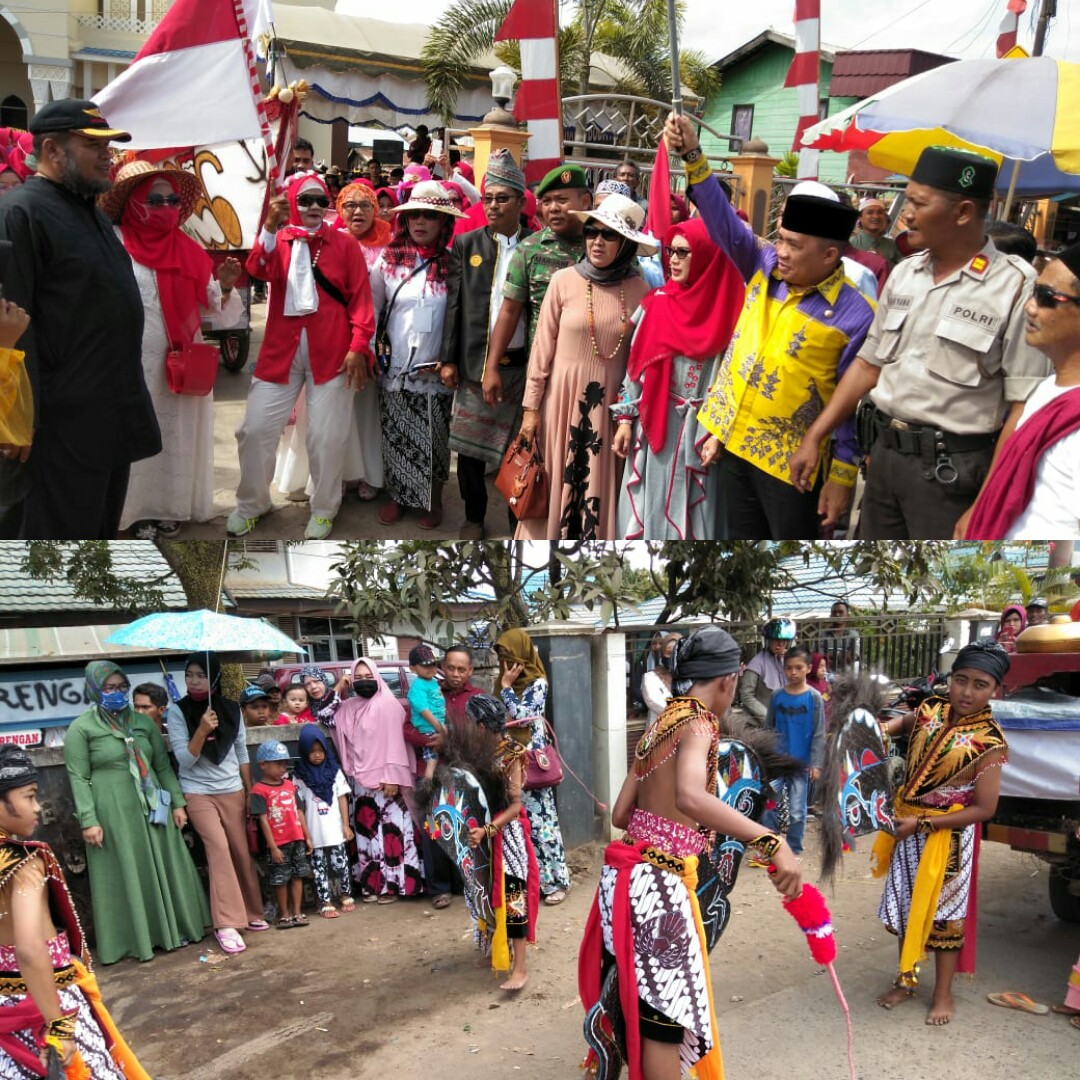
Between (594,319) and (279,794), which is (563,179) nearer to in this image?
(594,319)

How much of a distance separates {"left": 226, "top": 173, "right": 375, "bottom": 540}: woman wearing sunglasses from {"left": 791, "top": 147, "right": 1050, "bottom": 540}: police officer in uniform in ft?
6.70

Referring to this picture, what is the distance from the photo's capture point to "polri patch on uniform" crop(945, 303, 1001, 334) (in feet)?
9.68

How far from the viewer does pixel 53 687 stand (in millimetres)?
3428

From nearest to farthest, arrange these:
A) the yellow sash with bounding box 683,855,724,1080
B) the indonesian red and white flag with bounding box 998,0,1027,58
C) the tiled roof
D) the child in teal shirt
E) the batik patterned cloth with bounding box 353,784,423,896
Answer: the yellow sash with bounding box 683,855,724,1080 < the tiled roof < the child in teal shirt < the batik patterned cloth with bounding box 353,784,423,896 < the indonesian red and white flag with bounding box 998,0,1027,58

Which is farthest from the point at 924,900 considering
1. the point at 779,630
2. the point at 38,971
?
the point at 38,971

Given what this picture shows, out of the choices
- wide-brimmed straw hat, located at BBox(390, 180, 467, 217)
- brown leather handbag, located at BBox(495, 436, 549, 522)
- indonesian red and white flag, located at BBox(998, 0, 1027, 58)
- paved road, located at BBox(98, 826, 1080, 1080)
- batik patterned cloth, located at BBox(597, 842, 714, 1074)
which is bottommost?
paved road, located at BBox(98, 826, 1080, 1080)

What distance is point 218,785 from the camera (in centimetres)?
389

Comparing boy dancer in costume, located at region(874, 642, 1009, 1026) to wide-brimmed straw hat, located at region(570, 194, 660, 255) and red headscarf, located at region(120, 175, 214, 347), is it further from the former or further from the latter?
red headscarf, located at region(120, 175, 214, 347)

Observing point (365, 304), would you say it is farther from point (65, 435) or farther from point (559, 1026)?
point (559, 1026)

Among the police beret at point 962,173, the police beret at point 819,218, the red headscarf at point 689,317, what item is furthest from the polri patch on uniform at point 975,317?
the red headscarf at point 689,317

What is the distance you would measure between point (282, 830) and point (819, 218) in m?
2.78

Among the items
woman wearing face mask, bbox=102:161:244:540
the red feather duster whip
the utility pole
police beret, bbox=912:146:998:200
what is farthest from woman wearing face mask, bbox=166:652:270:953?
the utility pole

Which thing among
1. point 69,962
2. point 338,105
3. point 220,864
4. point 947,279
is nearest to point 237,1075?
point 69,962

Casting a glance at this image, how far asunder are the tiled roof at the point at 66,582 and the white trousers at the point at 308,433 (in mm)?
849
